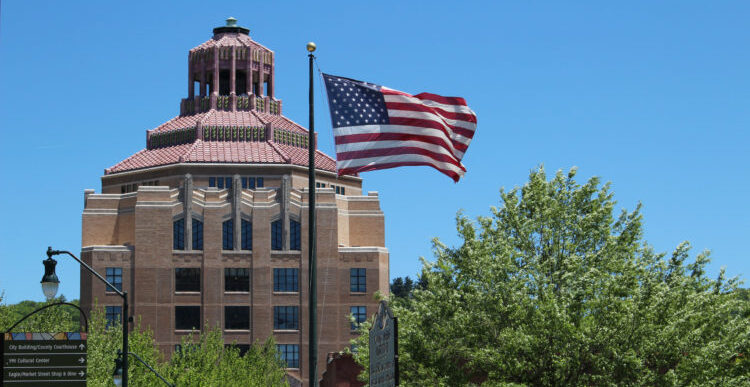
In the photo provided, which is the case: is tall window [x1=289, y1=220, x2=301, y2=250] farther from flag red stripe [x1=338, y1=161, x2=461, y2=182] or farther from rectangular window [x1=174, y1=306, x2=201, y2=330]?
flag red stripe [x1=338, y1=161, x2=461, y2=182]

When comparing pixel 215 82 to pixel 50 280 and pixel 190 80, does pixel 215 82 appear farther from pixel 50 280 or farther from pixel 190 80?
pixel 50 280

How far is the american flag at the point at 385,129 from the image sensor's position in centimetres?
2748

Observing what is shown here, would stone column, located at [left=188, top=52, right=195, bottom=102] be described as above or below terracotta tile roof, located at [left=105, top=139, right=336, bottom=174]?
above

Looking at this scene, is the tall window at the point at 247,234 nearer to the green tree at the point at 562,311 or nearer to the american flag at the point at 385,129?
the green tree at the point at 562,311

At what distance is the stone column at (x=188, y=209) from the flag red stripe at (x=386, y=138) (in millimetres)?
76498

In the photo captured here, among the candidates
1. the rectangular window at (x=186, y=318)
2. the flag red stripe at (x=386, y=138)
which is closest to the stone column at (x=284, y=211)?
the rectangular window at (x=186, y=318)

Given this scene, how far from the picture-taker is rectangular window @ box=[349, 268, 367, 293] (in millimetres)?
103500

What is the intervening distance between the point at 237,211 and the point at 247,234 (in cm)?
213

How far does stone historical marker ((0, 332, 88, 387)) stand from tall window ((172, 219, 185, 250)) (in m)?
71.8

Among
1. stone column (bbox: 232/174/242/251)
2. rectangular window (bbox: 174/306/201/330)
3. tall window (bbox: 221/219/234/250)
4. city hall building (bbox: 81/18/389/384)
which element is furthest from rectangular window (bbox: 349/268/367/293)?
rectangular window (bbox: 174/306/201/330)

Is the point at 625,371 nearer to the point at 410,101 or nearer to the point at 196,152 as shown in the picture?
the point at 410,101

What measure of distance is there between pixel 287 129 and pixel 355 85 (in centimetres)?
9141

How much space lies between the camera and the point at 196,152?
11294 cm

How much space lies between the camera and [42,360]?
103ft
